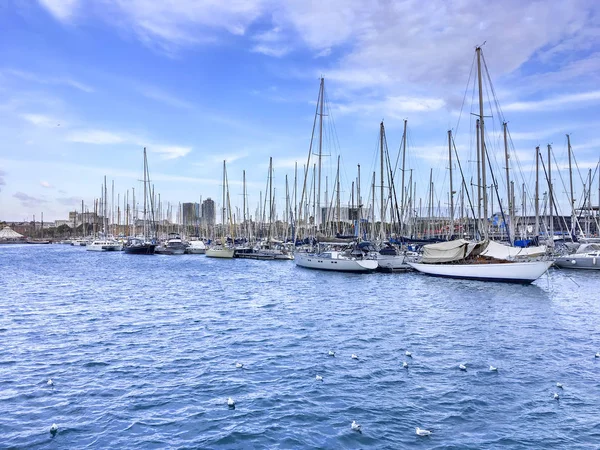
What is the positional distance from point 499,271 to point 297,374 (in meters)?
30.9

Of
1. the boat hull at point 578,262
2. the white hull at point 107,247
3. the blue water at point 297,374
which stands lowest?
the blue water at point 297,374

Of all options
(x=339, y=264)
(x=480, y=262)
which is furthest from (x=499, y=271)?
(x=339, y=264)

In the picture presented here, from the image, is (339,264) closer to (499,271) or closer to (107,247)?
(499,271)

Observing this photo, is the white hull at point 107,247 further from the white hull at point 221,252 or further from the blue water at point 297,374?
the blue water at point 297,374

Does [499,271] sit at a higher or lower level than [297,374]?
higher

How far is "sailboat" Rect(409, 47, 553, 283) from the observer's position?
3883 centimetres

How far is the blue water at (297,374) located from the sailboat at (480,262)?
8.84 meters

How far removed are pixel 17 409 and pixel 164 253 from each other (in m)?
87.8

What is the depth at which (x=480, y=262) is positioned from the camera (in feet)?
136

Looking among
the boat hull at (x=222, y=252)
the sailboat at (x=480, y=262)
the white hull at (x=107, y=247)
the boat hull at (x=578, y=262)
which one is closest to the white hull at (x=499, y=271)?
the sailboat at (x=480, y=262)

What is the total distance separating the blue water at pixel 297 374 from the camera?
10.2m

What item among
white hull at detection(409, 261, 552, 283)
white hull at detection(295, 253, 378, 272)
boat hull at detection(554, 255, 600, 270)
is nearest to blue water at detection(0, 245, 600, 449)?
white hull at detection(409, 261, 552, 283)

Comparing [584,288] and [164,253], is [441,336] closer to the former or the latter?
[584,288]

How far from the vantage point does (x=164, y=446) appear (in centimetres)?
950
